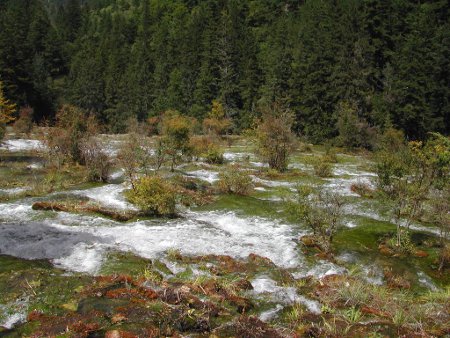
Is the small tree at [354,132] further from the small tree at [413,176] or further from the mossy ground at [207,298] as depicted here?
the mossy ground at [207,298]

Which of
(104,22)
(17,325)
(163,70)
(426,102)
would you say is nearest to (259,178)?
(17,325)

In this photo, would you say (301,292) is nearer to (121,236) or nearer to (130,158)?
(121,236)

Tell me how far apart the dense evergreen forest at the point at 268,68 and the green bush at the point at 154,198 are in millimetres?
34137

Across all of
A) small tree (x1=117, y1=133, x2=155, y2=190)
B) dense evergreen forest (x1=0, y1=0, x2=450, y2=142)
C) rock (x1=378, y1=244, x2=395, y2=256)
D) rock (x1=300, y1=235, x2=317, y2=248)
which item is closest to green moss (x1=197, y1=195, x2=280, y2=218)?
rock (x1=300, y1=235, x2=317, y2=248)

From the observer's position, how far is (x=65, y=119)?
32.4 m

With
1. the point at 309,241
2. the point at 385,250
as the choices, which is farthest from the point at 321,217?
the point at 385,250

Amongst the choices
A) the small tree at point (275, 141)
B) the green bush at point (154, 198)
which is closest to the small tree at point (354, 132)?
the small tree at point (275, 141)

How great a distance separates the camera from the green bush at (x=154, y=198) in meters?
19.7

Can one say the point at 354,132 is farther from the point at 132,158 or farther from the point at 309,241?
the point at 309,241

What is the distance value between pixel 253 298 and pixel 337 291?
219 centimetres

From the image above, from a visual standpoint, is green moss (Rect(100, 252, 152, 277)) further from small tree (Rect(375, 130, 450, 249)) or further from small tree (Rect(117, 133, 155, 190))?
small tree (Rect(375, 130, 450, 249))

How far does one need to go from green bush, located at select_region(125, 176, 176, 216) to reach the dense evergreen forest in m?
34.1

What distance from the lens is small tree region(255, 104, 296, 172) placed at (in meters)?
31.6

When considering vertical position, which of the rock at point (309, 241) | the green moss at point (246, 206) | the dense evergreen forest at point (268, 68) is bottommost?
the green moss at point (246, 206)
